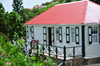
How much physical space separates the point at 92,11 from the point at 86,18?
1.88 m

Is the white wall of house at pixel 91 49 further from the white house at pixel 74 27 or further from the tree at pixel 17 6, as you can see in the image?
the tree at pixel 17 6

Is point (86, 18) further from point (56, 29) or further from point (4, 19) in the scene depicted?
point (4, 19)

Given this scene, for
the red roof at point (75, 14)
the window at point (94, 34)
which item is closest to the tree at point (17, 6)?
the red roof at point (75, 14)

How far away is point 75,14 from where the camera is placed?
54.0ft

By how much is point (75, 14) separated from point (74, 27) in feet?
5.71

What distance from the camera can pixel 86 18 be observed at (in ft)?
48.6

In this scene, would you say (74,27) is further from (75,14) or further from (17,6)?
(17,6)

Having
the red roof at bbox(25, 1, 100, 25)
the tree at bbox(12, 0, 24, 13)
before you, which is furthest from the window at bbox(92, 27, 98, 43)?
the tree at bbox(12, 0, 24, 13)

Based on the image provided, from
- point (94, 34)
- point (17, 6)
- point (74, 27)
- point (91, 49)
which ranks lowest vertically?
point (91, 49)

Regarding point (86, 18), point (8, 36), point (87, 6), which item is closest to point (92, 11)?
point (87, 6)

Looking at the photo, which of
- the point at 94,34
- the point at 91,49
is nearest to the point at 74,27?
the point at 94,34

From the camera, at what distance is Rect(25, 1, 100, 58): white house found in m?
14.5

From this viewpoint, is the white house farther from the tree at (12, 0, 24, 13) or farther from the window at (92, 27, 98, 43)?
the tree at (12, 0, 24, 13)

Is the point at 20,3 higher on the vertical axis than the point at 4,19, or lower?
higher
